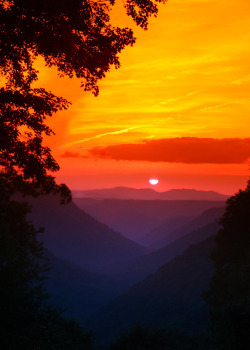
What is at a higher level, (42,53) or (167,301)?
(42,53)

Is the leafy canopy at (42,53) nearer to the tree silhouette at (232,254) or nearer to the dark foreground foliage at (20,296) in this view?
the dark foreground foliage at (20,296)

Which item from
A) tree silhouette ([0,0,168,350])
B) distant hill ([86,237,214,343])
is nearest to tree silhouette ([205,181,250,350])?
tree silhouette ([0,0,168,350])

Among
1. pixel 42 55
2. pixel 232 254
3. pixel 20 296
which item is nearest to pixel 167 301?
pixel 232 254

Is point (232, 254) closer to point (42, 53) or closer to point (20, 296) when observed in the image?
point (20, 296)

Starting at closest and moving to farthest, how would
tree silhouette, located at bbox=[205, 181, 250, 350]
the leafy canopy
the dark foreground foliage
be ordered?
1. the leafy canopy
2. the dark foreground foliage
3. tree silhouette, located at bbox=[205, 181, 250, 350]

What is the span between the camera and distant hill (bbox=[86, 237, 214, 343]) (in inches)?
4050

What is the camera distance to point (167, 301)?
424ft

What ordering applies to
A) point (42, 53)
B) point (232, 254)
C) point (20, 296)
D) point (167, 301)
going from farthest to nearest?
1. point (167, 301)
2. point (232, 254)
3. point (20, 296)
4. point (42, 53)

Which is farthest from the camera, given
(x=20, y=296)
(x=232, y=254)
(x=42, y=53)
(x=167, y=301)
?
(x=167, y=301)

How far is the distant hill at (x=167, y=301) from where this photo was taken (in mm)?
102875

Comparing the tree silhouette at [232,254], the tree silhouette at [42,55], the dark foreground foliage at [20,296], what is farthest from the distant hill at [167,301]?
the tree silhouette at [42,55]

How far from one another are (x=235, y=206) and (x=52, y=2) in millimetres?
28900

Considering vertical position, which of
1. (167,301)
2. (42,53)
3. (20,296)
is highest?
(42,53)

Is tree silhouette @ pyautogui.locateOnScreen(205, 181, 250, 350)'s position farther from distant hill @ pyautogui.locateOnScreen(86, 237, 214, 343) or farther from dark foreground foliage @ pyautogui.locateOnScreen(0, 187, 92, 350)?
distant hill @ pyautogui.locateOnScreen(86, 237, 214, 343)
